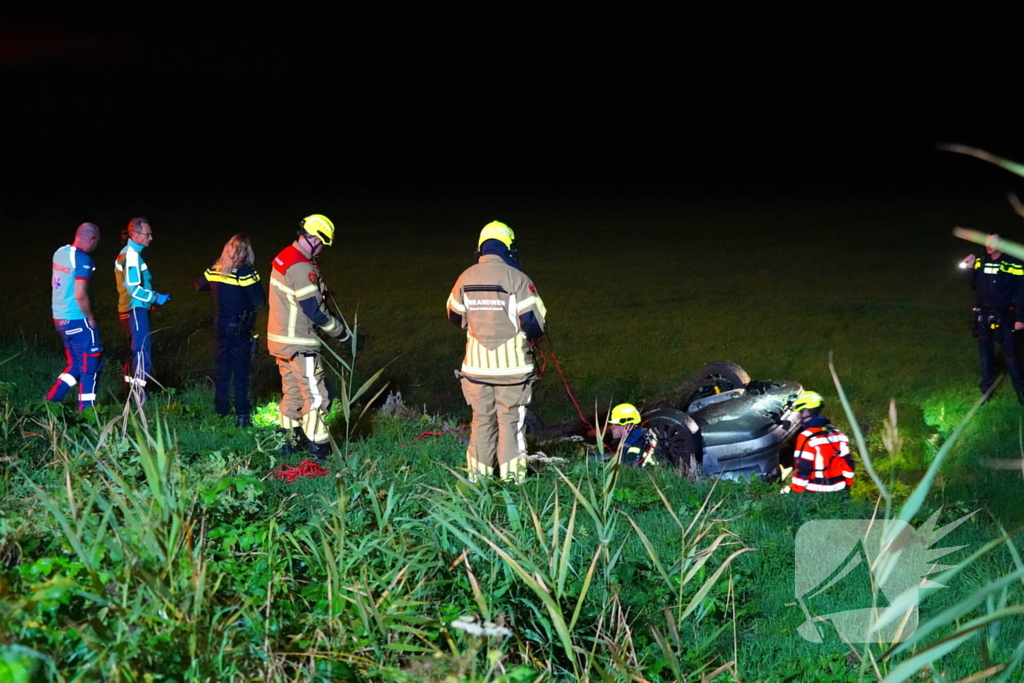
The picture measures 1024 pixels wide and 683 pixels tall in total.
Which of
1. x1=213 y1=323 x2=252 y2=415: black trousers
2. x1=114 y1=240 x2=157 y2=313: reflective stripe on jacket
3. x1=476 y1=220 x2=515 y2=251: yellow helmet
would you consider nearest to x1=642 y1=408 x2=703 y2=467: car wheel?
x1=476 y1=220 x2=515 y2=251: yellow helmet

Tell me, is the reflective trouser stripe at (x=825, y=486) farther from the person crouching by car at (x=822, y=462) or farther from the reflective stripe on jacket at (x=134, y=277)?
the reflective stripe on jacket at (x=134, y=277)

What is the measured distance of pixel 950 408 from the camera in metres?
9.72

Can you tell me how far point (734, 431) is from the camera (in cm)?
830

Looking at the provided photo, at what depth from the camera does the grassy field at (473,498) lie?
338 centimetres

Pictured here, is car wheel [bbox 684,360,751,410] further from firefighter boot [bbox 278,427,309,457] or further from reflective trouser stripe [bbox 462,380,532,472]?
firefighter boot [bbox 278,427,309,457]

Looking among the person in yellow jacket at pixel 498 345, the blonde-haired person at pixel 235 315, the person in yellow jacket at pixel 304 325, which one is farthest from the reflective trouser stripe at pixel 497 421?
the blonde-haired person at pixel 235 315

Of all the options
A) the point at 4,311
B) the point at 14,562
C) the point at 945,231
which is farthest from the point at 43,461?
the point at 945,231

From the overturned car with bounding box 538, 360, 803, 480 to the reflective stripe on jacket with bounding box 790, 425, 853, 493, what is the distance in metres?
0.55

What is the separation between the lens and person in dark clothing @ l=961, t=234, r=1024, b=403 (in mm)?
9711

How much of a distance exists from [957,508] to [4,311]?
1346cm

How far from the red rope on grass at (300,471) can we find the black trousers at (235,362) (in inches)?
64.6

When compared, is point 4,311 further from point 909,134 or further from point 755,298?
point 909,134

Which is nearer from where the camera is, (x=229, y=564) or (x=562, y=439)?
(x=229, y=564)

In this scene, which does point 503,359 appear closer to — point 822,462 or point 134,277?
point 822,462
